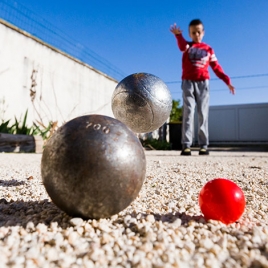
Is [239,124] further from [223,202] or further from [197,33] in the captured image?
[223,202]

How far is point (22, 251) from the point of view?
1435 millimetres

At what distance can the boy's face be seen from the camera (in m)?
6.75

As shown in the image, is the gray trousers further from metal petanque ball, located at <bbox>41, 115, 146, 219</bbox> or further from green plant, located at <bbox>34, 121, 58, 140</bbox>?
metal petanque ball, located at <bbox>41, 115, 146, 219</bbox>

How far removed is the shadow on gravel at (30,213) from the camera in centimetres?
188

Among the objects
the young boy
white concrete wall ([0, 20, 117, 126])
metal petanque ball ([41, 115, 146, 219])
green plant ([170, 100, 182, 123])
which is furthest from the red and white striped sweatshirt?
green plant ([170, 100, 182, 123])

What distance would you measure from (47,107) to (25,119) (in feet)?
5.45

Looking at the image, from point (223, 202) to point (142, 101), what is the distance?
1772mm

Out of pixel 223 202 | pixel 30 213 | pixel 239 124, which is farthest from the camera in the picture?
pixel 239 124

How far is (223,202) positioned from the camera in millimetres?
1851

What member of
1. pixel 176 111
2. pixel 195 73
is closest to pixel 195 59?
pixel 195 73

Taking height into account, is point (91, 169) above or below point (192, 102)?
below

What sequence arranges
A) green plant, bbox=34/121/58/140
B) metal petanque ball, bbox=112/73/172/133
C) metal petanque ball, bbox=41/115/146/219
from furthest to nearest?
green plant, bbox=34/121/58/140
metal petanque ball, bbox=112/73/172/133
metal petanque ball, bbox=41/115/146/219

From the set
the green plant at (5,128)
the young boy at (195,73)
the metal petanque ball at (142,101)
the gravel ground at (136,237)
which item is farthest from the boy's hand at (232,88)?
the green plant at (5,128)

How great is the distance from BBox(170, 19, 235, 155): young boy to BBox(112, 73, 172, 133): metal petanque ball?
350cm
